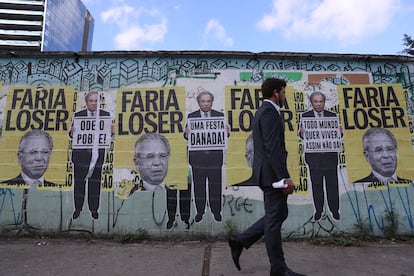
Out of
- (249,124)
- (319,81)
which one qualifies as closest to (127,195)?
(249,124)

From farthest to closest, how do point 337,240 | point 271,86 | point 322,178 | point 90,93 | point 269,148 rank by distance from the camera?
point 90,93 < point 322,178 < point 337,240 < point 271,86 < point 269,148

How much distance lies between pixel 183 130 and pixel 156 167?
0.66 m

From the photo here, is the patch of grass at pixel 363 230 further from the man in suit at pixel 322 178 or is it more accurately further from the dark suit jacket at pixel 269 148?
the dark suit jacket at pixel 269 148

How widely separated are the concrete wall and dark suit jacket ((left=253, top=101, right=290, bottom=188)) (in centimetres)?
146

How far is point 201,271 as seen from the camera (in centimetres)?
312

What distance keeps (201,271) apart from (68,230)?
2192mm

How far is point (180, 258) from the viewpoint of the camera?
3.49 m

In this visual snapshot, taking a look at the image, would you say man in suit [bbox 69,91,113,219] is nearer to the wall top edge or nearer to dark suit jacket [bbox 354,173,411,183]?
the wall top edge

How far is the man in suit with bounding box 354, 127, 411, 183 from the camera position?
430 centimetres

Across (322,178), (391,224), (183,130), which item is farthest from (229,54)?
(391,224)

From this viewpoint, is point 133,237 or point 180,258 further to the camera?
point 133,237

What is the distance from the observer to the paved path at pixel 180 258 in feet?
10.2

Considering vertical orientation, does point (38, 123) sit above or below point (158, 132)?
above

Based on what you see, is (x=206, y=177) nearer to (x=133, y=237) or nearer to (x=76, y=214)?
(x=133, y=237)
